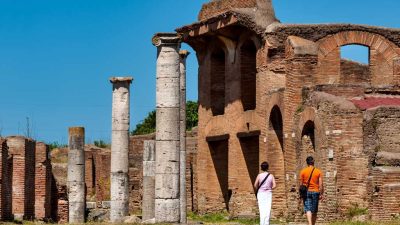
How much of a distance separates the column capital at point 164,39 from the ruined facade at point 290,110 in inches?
209

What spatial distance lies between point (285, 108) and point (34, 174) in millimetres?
7479

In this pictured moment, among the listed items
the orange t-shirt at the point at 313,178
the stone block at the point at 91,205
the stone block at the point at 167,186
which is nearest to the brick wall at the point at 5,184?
the stone block at the point at 167,186

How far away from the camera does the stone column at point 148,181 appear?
121ft

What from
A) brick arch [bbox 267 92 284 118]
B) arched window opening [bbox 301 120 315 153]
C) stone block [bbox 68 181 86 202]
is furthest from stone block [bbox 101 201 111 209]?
arched window opening [bbox 301 120 315 153]

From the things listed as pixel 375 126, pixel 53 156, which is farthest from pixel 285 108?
pixel 53 156

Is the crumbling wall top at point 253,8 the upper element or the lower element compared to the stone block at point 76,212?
upper

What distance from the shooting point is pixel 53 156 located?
185 feet

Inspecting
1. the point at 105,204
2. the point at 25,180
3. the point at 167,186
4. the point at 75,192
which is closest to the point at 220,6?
the point at 75,192

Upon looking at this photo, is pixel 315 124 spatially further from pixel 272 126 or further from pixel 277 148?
pixel 272 126

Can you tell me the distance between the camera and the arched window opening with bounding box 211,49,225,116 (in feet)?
149

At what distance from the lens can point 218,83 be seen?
45.7 metres

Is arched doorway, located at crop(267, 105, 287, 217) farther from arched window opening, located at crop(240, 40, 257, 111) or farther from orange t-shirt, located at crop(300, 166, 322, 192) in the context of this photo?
orange t-shirt, located at crop(300, 166, 322, 192)

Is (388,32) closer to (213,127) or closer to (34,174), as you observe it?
(213,127)

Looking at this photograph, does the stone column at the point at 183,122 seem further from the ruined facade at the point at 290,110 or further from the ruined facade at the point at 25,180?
the ruined facade at the point at 25,180
